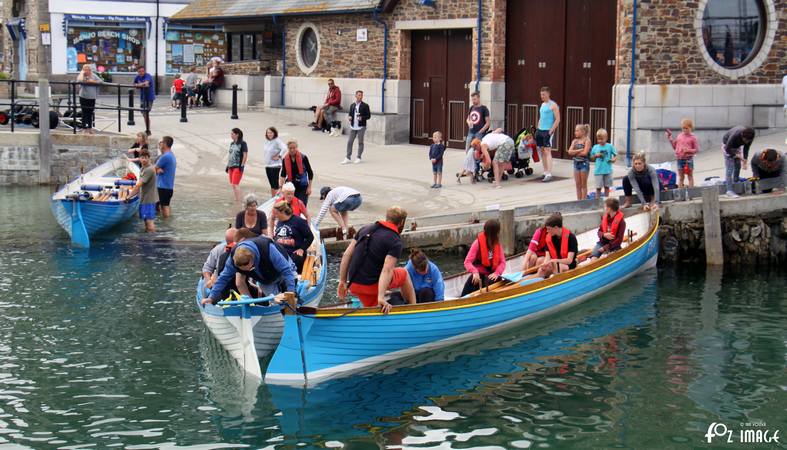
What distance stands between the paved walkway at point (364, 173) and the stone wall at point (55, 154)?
6.19 ft

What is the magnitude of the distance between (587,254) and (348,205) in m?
4.07

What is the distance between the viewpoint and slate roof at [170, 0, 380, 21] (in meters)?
30.9

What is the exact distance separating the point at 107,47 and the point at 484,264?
38.9 m

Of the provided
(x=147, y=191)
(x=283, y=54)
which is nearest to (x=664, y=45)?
(x=147, y=191)

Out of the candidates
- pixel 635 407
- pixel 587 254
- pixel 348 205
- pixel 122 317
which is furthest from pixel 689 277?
pixel 122 317

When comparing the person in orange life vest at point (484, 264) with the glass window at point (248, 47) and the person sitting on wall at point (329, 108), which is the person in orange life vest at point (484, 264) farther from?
the glass window at point (248, 47)

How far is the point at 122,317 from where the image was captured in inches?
605

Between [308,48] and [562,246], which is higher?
[308,48]

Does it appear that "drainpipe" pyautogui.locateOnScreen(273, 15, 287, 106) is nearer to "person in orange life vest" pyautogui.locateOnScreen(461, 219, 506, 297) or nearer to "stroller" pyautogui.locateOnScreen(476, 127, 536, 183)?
"stroller" pyautogui.locateOnScreen(476, 127, 536, 183)

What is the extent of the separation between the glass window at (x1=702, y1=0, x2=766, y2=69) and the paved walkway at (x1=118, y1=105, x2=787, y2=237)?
1897 millimetres

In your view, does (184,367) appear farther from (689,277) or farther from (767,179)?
(767,179)

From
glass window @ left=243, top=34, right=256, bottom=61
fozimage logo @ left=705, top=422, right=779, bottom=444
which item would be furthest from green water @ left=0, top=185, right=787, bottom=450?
glass window @ left=243, top=34, right=256, bottom=61

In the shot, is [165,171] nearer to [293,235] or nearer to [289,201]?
[289,201]

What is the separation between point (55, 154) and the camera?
27812 millimetres
